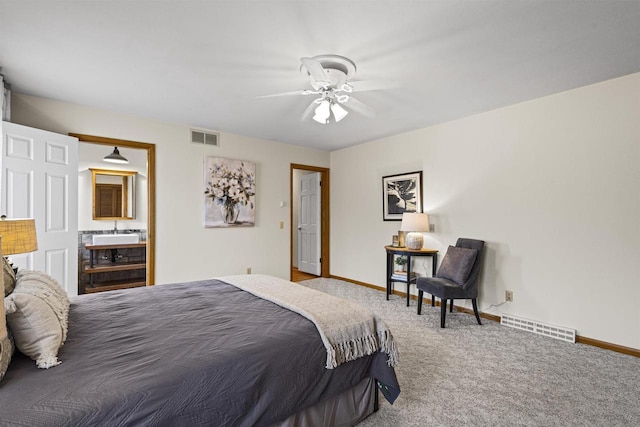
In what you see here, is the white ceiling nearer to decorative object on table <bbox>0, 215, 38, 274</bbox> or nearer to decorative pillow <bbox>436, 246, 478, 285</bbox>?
decorative object on table <bbox>0, 215, 38, 274</bbox>

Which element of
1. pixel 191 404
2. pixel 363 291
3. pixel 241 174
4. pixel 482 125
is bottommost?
pixel 363 291

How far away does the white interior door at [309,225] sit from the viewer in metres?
6.02

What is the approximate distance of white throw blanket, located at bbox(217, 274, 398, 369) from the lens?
5.36 feet

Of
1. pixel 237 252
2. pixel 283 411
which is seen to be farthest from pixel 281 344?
pixel 237 252

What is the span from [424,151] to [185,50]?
10.4ft

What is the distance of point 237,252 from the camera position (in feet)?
15.3

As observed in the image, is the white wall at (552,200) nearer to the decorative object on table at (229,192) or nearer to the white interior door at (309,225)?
the white interior door at (309,225)

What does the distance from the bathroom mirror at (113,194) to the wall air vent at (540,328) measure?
5804 millimetres

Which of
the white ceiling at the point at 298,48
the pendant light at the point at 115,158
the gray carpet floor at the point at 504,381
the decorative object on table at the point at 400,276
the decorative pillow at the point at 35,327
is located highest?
the white ceiling at the point at 298,48

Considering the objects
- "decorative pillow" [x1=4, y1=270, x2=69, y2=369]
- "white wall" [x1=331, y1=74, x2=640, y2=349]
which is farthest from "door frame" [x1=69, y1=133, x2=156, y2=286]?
"white wall" [x1=331, y1=74, x2=640, y2=349]

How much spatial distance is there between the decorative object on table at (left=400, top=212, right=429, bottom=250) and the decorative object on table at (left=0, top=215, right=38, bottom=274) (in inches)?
141

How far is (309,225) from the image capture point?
20.7 ft

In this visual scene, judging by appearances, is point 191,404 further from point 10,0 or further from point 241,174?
point 241,174

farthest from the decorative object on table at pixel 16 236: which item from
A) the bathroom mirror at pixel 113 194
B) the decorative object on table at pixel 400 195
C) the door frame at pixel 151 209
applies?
the decorative object on table at pixel 400 195
